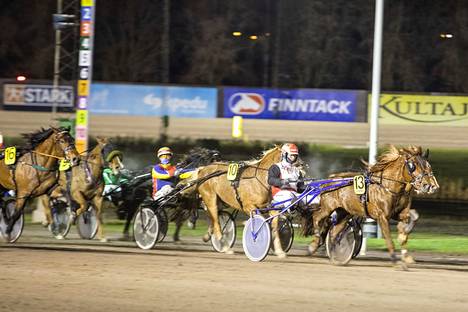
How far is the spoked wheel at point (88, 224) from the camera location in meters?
18.8

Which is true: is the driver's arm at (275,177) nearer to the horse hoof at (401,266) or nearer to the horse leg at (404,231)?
the horse leg at (404,231)

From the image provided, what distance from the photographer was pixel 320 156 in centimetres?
3541

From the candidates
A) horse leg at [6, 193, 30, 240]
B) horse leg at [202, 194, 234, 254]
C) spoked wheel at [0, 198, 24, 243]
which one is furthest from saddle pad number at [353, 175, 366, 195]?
spoked wheel at [0, 198, 24, 243]

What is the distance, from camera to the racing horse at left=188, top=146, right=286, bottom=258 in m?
15.2

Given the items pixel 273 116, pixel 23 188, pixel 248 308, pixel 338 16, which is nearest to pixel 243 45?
pixel 338 16

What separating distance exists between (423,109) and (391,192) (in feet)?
67.3

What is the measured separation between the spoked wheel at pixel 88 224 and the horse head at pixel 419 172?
7.20 metres

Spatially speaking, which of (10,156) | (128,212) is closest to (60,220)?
(128,212)

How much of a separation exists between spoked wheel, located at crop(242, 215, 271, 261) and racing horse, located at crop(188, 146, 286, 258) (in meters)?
0.33

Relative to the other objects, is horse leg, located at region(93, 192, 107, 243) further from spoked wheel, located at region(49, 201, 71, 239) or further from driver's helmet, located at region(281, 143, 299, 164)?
driver's helmet, located at region(281, 143, 299, 164)

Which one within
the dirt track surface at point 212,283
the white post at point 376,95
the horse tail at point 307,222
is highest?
the white post at point 376,95

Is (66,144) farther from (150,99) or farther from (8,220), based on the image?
(150,99)

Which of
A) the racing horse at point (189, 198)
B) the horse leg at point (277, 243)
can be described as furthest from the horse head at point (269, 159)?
the racing horse at point (189, 198)

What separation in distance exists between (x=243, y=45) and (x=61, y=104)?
21611mm
